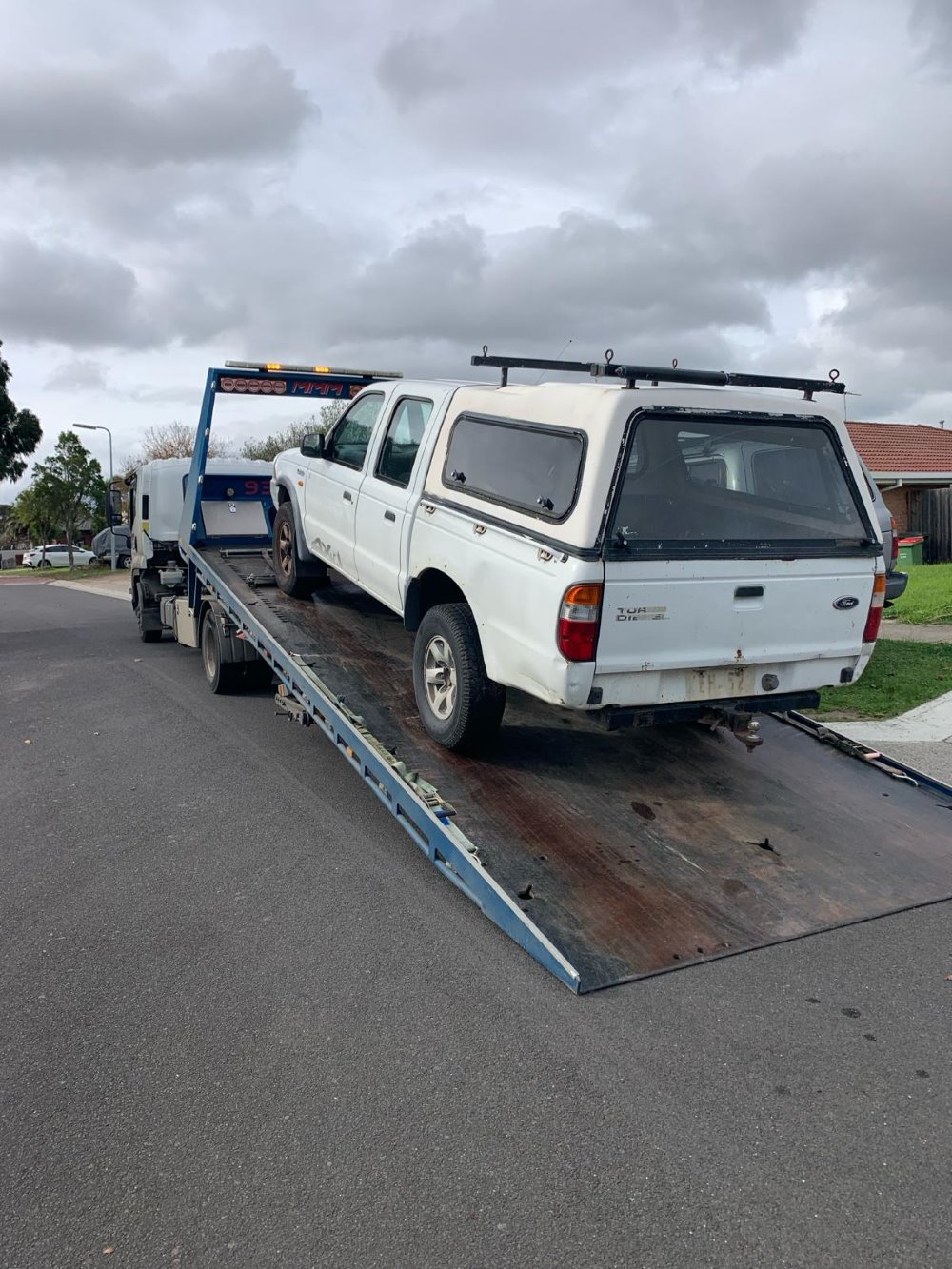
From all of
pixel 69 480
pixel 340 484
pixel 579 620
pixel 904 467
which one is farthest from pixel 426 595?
pixel 69 480

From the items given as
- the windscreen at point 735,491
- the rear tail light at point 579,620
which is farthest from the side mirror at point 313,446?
the rear tail light at point 579,620

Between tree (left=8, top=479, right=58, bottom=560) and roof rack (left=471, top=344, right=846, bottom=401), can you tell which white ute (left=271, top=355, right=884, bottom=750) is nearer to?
roof rack (left=471, top=344, right=846, bottom=401)

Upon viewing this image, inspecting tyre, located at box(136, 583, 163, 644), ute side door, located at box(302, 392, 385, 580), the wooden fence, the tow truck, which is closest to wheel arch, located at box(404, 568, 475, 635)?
the tow truck

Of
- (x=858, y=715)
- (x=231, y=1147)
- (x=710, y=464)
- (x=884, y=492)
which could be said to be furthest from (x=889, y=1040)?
(x=884, y=492)

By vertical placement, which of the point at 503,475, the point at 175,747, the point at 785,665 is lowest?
the point at 175,747

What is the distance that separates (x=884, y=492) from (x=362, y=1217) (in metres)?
26.5

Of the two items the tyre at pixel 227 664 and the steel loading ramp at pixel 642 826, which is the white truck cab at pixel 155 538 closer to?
the tyre at pixel 227 664

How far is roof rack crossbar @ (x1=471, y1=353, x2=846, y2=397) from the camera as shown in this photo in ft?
Answer: 16.3

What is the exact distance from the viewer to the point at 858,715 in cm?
909

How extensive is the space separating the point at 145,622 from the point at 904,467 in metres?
21.0

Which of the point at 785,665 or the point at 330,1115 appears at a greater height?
the point at 785,665

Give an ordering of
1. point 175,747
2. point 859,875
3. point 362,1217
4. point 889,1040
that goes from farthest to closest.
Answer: point 175,747 → point 859,875 → point 889,1040 → point 362,1217

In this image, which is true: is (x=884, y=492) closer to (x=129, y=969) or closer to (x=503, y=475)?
(x=503, y=475)

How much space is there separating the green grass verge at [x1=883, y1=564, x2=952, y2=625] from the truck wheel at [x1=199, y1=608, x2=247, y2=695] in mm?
9345
